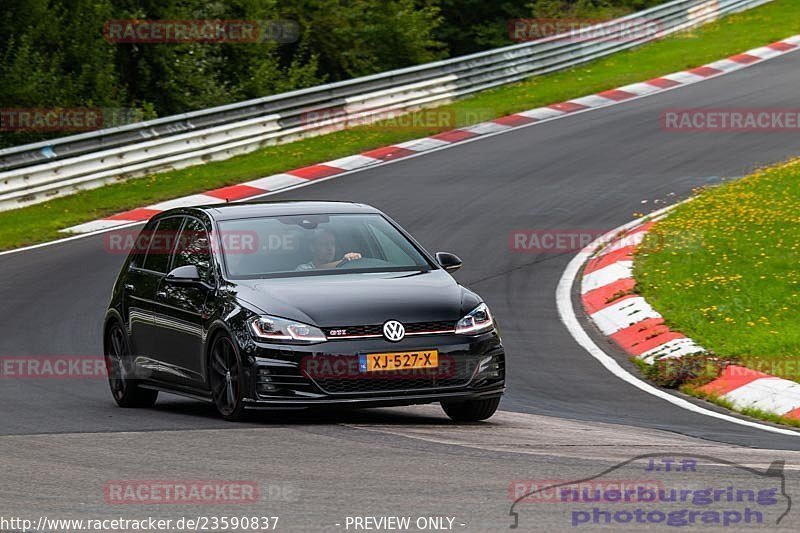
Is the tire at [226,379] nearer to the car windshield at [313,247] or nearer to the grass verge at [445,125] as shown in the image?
the car windshield at [313,247]

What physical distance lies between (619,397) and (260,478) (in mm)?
4448

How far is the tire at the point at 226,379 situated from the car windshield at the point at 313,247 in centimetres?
56

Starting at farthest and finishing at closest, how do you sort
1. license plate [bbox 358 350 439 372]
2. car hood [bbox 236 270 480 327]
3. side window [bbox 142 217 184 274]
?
side window [bbox 142 217 184 274] → car hood [bbox 236 270 480 327] → license plate [bbox 358 350 439 372]

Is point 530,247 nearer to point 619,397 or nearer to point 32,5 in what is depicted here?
point 619,397

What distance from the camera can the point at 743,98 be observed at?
27406 millimetres

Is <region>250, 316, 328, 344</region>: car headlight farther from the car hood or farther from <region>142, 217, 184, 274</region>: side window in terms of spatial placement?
<region>142, 217, 184, 274</region>: side window

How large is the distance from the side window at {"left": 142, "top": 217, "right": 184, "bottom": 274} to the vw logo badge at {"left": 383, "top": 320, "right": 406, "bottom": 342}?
244cm

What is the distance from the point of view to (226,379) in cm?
927

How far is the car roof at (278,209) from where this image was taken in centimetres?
1027

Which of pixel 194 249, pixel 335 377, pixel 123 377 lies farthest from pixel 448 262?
pixel 123 377

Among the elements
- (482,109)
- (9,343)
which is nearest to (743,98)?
(482,109)

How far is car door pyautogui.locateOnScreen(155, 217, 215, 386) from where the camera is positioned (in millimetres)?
9766

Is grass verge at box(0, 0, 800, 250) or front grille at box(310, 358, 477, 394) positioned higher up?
front grille at box(310, 358, 477, 394)

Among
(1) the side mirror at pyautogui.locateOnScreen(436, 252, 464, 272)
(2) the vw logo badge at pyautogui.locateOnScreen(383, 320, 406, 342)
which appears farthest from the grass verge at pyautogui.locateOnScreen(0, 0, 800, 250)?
(2) the vw logo badge at pyautogui.locateOnScreen(383, 320, 406, 342)
